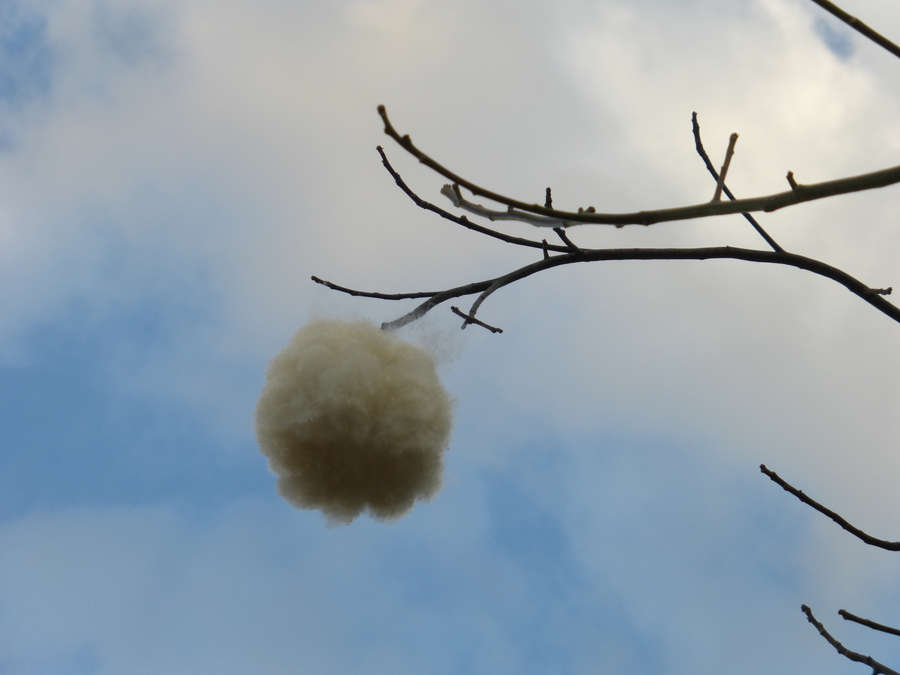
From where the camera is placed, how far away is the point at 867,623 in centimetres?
167

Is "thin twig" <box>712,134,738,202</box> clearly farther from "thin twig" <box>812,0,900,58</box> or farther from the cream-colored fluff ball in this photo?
the cream-colored fluff ball

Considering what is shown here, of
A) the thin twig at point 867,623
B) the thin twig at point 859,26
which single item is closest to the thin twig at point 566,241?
the thin twig at point 859,26

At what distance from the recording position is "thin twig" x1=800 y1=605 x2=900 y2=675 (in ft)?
5.20

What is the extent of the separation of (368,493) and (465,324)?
1.53ft

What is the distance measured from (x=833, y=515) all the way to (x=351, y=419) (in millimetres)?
1156

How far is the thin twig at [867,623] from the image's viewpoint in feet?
5.39

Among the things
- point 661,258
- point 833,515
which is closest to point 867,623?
point 833,515

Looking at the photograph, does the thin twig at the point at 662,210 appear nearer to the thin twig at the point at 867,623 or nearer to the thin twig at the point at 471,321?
the thin twig at the point at 471,321

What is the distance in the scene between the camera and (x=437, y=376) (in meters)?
1.69

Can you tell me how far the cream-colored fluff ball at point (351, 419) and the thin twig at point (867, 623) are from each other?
1.03 m

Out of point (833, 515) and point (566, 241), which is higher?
point (566, 241)

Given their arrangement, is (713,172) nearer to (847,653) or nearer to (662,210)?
(662,210)

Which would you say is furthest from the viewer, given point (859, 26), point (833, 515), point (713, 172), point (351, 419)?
point (713, 172)

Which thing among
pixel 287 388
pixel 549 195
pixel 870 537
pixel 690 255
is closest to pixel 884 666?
pixel 870 537
